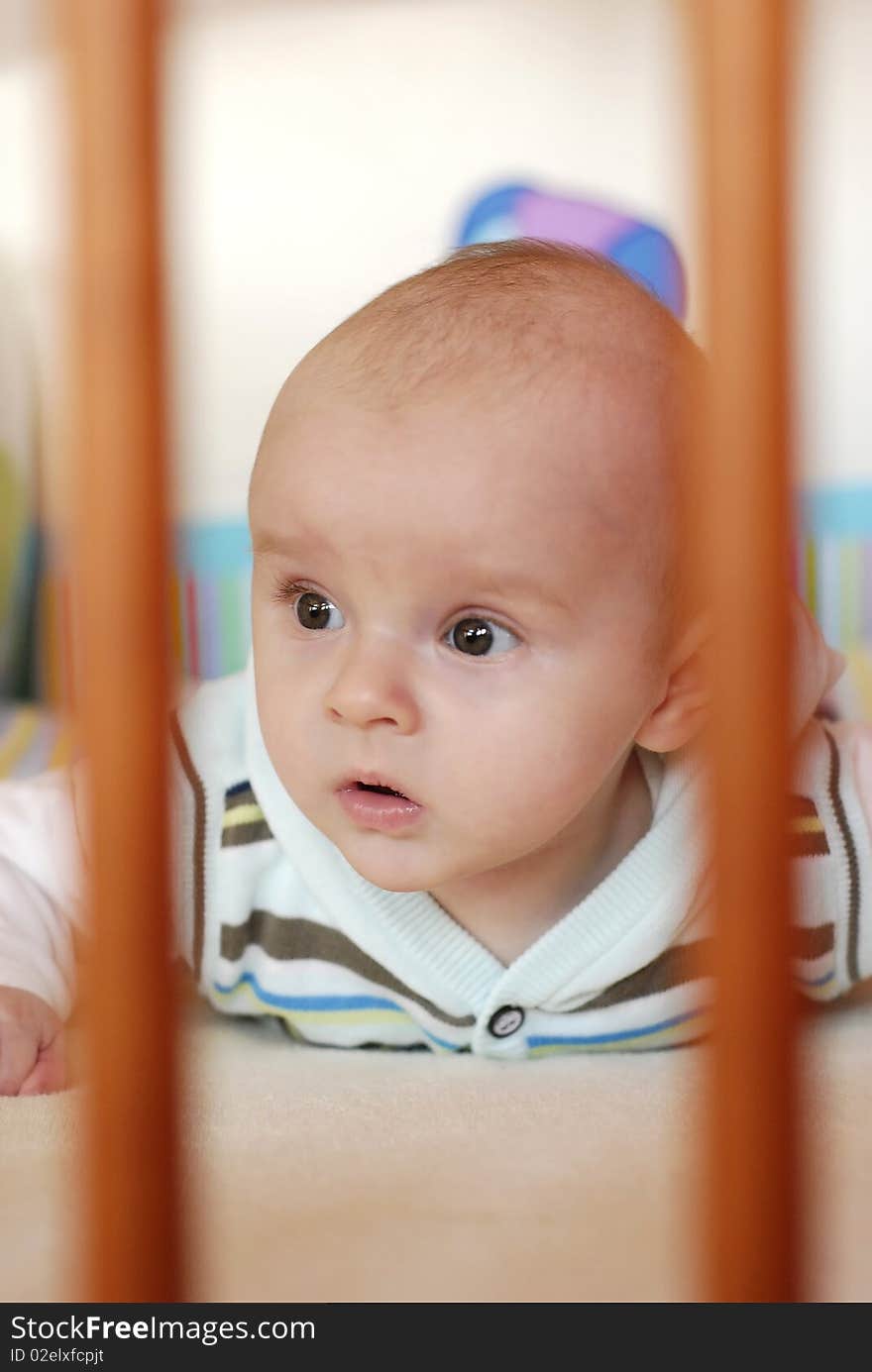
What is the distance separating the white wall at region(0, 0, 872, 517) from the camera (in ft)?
6.59

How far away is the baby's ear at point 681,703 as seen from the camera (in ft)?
2.65

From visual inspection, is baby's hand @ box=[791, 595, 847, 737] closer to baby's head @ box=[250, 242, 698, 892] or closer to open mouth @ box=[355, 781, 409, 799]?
baby's head @ box=[250, 242, 698, 892]

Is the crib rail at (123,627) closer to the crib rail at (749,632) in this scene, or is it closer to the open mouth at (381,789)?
the crib rail at (749,632)

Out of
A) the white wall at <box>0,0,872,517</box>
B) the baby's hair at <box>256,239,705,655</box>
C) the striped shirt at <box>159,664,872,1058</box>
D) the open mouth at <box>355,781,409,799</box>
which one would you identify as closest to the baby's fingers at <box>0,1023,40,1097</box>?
the striped shirt at <box>159,664,872,1058</box>

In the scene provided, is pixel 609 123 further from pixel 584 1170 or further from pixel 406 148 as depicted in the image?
pixel 584 1170

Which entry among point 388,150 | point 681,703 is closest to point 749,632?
point 681,703

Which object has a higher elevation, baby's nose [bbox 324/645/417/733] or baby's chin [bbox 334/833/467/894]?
baby's nose [bbox 324/645/417/733]

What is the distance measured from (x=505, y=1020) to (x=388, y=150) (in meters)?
1.50

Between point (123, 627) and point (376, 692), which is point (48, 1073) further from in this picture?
point (123, 627)

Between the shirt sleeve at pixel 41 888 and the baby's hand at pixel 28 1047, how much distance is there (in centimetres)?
1

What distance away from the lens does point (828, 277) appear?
2039mm

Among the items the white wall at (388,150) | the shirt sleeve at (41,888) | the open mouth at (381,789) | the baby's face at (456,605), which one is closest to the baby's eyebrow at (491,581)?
the baby's face at (456,605)

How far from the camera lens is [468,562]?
0.71 meters

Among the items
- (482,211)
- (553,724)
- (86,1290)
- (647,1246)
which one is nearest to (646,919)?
(553,724)
